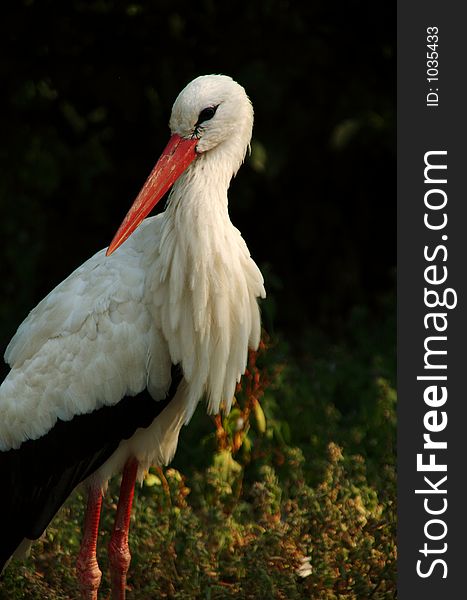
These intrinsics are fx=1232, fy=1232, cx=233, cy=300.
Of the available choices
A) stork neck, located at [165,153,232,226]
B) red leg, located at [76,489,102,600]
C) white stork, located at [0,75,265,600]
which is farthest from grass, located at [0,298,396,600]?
stork neck, located at [165,153,232,226]

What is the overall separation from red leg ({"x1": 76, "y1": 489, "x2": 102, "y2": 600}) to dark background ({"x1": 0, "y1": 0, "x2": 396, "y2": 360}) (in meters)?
1.25

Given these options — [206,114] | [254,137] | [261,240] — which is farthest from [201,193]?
[261,240]

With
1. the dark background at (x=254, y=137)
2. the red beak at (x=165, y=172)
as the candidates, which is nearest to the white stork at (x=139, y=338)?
the red beak at (x=165, y=172)

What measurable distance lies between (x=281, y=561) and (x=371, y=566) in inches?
11.6

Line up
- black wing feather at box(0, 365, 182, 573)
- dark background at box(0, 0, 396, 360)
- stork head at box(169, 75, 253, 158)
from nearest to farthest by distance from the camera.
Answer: stork head at box(169, 75, 253, 158) < black wing feather at box(0, 365, 182, 573) < dark background at box(0, 0, 396, 360)

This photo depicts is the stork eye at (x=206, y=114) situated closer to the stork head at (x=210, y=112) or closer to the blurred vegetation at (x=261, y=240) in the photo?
the stork head at (x=210, y=112)

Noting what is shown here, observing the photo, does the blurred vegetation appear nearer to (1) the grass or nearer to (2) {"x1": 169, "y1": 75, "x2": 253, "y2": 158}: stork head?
(1) the grass

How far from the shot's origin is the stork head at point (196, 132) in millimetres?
3846

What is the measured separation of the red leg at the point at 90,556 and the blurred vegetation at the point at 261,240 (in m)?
0.14

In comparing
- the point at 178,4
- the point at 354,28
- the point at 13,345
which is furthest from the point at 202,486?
the point at 354,28

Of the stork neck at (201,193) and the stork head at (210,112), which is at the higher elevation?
the stork head at (210,112)

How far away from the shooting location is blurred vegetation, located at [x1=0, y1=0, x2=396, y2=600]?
13.8 feet

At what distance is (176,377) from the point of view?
4.00 m

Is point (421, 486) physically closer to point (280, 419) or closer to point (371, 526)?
point (371, 526)
